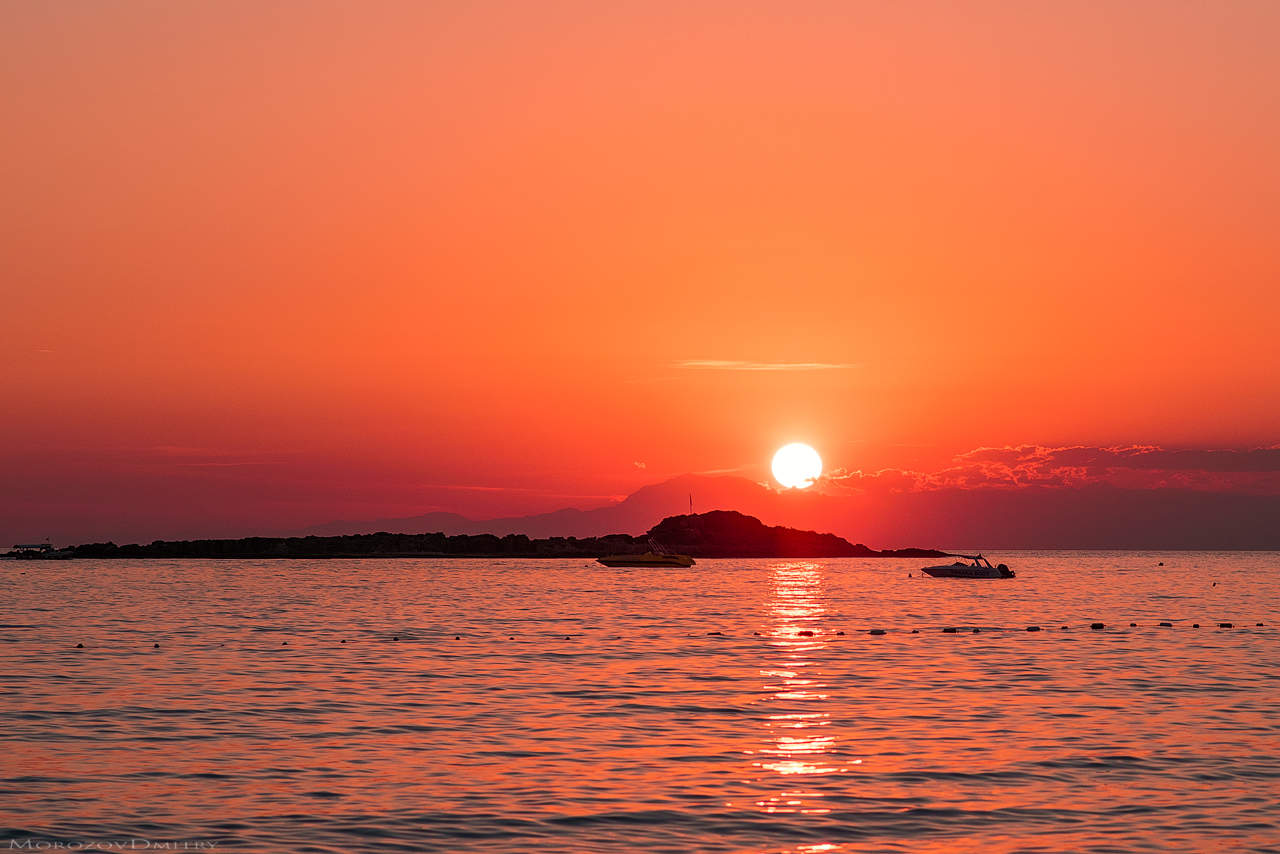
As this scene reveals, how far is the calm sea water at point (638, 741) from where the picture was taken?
27000 millimetres

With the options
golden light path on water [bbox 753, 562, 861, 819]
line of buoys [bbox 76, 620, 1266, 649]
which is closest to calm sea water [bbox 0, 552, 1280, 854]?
golden light path on water [bbox 753, 562, 861, 819]

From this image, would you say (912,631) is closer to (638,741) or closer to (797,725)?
(797,725)

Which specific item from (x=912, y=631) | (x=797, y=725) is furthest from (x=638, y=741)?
(x=912, y=631)

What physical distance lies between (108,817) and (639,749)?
14.1 meters

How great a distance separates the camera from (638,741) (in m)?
38.2

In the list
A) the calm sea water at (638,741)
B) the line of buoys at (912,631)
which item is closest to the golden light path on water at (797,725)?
the calm sea water at (638,741)

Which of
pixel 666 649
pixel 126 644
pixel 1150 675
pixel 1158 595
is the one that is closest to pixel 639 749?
pixel 1150 675

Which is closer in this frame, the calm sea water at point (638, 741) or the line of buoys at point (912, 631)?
the calm sea water at point (638, 741)

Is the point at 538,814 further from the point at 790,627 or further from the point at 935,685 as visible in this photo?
the point at 790,627

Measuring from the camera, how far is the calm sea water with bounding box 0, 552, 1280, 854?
88.6ft

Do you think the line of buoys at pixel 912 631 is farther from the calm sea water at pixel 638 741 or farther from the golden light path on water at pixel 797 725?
the golden light path on water at pixel 797 725

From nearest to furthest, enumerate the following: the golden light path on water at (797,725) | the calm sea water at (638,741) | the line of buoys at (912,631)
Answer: the calm sea water at (638,741) → the golden light path on water at (797,725) → the line of buoys at (912,631)

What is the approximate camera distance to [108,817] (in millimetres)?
27828

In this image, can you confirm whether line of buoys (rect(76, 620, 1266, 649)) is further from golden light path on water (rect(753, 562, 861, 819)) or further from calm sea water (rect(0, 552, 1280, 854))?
golden light path on water (rect(753, 562, 861, 819))
